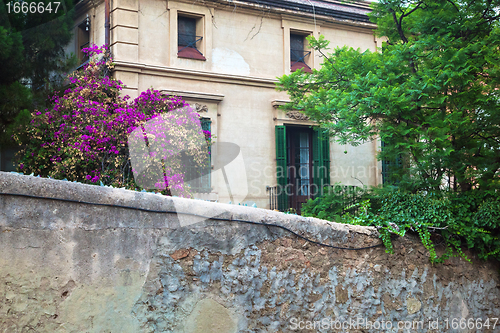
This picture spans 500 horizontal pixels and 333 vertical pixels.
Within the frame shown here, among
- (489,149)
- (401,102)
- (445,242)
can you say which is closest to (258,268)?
(445,242)

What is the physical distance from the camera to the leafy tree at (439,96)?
20.9 ft

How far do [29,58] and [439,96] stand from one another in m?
7.86

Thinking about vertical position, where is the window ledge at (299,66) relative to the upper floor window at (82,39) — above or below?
below

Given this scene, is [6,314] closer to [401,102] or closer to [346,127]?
[401,102]

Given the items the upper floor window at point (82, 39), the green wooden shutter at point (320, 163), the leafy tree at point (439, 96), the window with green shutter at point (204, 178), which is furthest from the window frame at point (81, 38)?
the leafy tree at point (439, 96)

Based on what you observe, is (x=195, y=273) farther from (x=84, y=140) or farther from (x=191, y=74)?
(x=191, y=74)

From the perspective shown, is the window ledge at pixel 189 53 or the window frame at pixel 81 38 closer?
the window ledge at pixel 189 53

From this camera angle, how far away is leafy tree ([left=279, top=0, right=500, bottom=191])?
20.9 feet

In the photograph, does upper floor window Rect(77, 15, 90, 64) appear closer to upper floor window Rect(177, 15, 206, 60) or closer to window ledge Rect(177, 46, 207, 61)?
upper floor window Rect(177, 15, 206, 60)

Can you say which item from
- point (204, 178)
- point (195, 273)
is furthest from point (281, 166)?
point (195, 273)

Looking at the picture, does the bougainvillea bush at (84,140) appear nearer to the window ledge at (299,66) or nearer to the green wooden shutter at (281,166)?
the green wooden shutter at (281,166)

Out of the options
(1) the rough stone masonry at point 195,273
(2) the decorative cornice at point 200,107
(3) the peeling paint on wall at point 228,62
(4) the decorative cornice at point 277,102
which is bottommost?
(1) the rough stone masonry at point 195,273

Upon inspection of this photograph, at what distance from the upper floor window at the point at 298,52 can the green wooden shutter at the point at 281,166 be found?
6.63ft

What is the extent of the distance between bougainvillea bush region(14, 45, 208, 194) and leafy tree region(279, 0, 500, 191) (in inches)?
155
